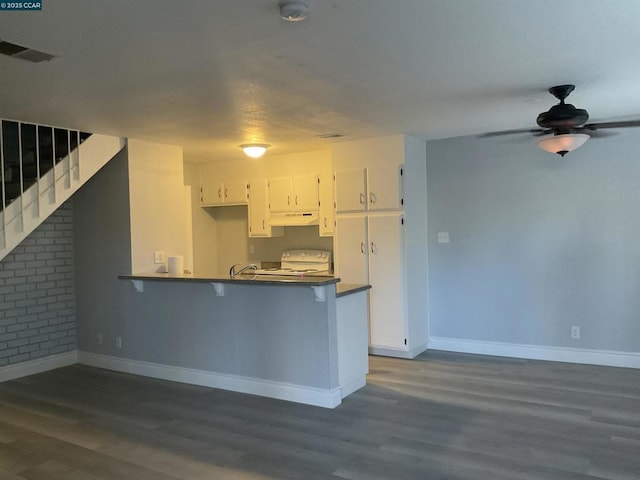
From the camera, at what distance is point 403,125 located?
4.77 metres

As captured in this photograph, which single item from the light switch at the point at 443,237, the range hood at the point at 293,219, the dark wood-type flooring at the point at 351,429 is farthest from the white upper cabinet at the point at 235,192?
the dark wood-type flooring at the point at 351,429

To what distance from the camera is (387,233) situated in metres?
5.36

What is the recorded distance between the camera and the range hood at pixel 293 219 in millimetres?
6195

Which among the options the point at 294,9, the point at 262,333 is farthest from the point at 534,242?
the point at 294,9

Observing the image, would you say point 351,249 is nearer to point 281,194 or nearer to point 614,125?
point 281,194

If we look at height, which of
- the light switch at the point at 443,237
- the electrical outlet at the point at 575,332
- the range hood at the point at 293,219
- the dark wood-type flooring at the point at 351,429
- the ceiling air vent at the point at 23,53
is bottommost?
the dark wood-type flooring at the point at 351,429

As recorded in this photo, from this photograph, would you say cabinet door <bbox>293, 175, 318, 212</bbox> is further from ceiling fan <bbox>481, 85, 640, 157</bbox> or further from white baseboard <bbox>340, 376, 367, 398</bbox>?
ceiling fan <bbox>481, 85, 640, 157</bbox>

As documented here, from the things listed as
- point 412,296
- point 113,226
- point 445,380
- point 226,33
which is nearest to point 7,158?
point 113,226

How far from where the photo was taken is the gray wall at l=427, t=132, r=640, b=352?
477cm

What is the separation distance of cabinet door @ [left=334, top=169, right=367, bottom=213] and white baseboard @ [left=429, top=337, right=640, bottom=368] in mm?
1774

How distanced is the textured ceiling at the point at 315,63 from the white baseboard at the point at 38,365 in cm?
250

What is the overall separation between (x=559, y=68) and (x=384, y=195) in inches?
97.1

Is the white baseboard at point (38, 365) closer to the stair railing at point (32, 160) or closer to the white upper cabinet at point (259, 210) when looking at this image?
the stair railing at point (32, 160)
